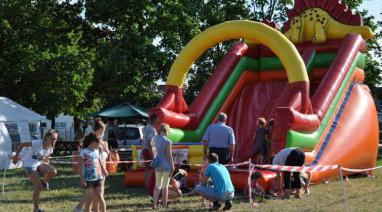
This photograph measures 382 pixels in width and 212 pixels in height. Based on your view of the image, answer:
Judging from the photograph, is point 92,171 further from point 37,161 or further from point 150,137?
point 150,137

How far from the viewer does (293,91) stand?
11750 mm

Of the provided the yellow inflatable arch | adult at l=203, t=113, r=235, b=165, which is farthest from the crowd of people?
the yellow inflatable arch

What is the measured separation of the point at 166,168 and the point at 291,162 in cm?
242

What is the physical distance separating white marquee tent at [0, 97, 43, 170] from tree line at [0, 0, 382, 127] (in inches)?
171

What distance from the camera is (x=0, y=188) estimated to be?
1198 cm

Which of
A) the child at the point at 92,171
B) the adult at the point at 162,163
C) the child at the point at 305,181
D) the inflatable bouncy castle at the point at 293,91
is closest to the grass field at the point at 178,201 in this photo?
the child at the point at 305,181

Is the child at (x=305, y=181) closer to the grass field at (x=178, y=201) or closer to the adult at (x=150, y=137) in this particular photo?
the grass field at (x=178, y=201)

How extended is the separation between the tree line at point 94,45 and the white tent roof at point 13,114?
169 inches

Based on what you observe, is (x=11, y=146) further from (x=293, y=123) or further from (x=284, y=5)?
(x=284, y=5)

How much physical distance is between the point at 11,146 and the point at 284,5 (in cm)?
1639

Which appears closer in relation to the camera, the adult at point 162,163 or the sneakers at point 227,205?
the sneakers at point 227,205

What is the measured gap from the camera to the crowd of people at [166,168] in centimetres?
733

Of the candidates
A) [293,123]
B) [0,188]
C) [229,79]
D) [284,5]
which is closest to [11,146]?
[0,188]

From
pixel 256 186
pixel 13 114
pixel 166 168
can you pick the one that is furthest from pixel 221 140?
pixel 13 114
